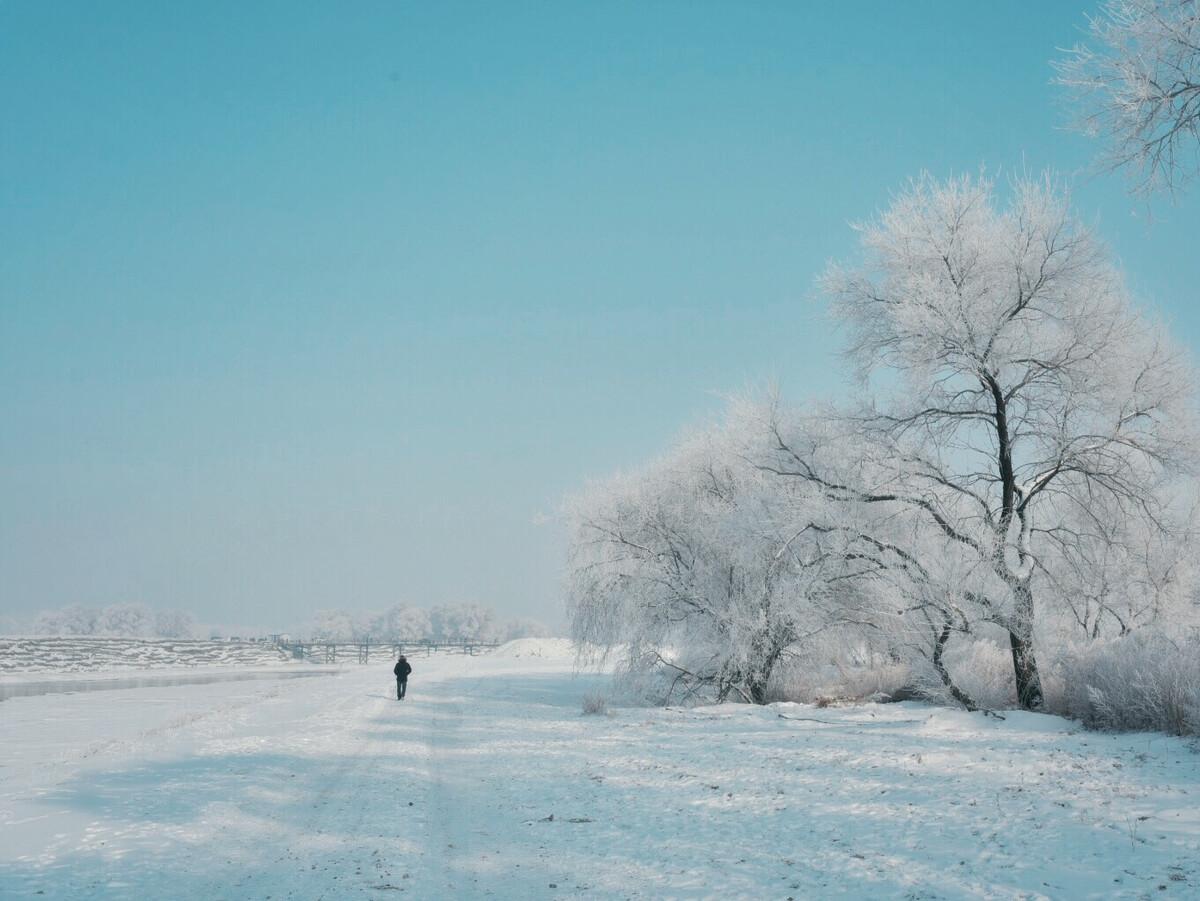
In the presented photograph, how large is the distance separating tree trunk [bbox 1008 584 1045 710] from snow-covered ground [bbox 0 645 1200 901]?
1.63 meters

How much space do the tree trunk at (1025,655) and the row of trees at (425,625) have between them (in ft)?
Result: 433

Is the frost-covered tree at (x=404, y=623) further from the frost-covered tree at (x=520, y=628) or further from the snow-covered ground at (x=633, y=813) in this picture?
the snow-covered ground at (x=633, y=813)

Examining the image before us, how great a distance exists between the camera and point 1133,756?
32.1 ft

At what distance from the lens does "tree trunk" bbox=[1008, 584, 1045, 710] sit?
15000 millimetres

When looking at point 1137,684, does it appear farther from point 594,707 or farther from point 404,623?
point 404,623

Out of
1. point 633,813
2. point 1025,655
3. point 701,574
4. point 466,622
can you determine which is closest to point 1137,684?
point 1025,655

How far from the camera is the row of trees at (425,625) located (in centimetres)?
14925

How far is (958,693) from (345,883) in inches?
509

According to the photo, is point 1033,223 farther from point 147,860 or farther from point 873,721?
point 147,860

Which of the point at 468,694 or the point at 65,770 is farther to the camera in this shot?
the point at 468,694

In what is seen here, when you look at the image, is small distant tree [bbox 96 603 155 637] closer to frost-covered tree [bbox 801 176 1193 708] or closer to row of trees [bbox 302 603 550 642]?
row of trees [bbox 302 603 550 642]

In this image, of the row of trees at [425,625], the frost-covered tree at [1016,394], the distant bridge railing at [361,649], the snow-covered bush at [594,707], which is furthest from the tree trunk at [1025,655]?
the row of trees at [425,625]

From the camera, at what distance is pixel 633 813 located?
32.2ft

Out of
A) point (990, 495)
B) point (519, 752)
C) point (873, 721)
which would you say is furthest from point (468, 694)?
point (990, 495)
